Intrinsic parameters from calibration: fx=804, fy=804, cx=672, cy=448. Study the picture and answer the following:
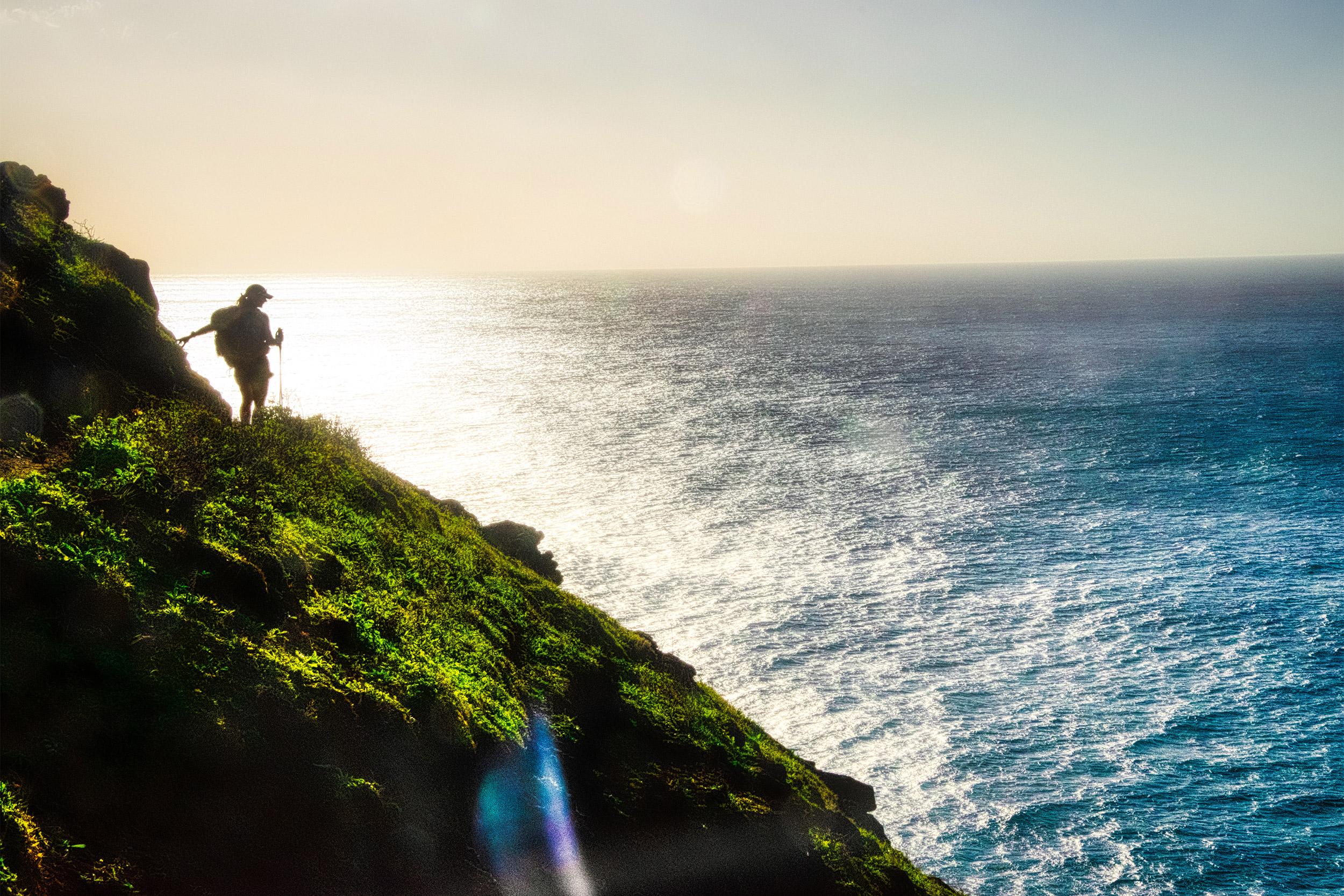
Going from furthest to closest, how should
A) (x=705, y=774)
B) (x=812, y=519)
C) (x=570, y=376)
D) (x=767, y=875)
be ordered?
(x=570, y=376)
(x=812, y=519)
(x=705, y=774)
(x=767, y=875)

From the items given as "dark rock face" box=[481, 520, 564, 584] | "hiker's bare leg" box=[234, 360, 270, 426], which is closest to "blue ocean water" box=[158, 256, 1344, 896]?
"hiker's bare leg" box=[234, 360, 270, 426]

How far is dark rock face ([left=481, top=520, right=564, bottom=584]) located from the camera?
22031 mm

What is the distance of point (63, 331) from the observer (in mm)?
10492

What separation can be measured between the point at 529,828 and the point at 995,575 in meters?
36.3

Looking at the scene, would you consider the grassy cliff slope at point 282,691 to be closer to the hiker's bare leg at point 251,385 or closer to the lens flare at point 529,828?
the lens flare at point 529,828

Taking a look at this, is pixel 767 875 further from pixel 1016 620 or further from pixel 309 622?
Result: pixel 1016 620

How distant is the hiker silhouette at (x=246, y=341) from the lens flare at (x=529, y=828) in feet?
24.9

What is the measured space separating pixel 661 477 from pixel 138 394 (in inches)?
1812

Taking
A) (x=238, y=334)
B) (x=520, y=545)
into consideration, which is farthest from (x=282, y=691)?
(x=520, y=545)

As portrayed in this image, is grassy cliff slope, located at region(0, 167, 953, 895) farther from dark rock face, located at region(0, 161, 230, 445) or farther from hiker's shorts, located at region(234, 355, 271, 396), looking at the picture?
hiker's shorts, located at region(234, 355, 271, 396)

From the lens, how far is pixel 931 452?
63.3 metres

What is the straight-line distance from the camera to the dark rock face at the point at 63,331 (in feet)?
31.1

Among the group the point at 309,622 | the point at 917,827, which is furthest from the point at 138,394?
the point at 917,827

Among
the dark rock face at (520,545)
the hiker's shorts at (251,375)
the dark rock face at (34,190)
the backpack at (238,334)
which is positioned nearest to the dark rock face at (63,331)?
the dark rock face at (34,190)
